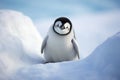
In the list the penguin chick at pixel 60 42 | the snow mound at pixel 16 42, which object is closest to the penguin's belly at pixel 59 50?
the penguin chick at pixel 60 42

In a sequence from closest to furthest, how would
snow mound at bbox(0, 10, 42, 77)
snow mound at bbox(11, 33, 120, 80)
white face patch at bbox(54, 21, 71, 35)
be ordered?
snow mound at bbox(11, 33, 120, 80) < snow mound at bbox(0, 10, 42, 77) < white face patch at bbox(54, 21, 71, 35)

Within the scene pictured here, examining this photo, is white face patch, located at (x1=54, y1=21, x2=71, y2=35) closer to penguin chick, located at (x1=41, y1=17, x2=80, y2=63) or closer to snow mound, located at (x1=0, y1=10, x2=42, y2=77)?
penguin chick, located at (x1=41, y1=17, x2=80, y2=63)

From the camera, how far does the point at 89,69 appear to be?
161 inches

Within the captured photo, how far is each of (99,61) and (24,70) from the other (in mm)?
1138

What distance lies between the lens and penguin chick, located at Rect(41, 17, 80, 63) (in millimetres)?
5465

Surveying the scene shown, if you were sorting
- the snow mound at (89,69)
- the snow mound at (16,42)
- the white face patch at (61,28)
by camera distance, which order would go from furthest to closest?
the white face patch at (61,28), the snow mound at (16,42), the snow mound at (89,69)

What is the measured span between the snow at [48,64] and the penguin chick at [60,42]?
0.30 m

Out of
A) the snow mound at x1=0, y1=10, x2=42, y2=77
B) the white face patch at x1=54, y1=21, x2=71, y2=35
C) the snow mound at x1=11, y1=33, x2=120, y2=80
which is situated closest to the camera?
the snow mound at x1=11, y1=33, x2=120, y2=80

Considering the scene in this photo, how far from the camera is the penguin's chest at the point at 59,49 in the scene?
548 centimetres

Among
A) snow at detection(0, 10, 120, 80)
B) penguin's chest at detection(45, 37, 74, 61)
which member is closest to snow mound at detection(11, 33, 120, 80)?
snow at detection(0, 10, 120, 80)

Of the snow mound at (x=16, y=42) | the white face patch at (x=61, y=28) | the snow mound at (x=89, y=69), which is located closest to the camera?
the snow mound at (x=89, y=69)

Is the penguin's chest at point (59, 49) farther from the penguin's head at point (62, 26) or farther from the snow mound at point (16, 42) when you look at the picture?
the snow mound at point (16, 42)

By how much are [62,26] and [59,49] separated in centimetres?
44

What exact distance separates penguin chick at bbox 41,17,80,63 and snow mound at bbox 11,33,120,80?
1131 mm
